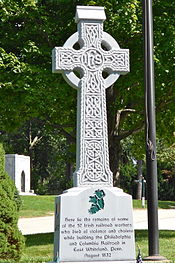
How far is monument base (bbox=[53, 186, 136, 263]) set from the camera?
795cm

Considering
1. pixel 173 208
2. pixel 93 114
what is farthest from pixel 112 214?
pixel 173 208

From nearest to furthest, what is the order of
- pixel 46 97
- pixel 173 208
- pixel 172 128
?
pixel 46 97 < pixel 172 128 < pixel 173 208

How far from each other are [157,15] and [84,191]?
8457 millimetres

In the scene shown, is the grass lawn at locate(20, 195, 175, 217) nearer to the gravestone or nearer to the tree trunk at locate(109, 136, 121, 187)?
the tree trunk at locate(109, 136, 121, 187)

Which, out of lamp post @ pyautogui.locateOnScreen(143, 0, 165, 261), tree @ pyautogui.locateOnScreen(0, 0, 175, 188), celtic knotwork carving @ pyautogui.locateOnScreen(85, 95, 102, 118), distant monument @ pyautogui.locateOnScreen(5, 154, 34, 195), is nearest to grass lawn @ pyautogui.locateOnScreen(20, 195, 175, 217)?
distant monument @ pyautogui.locateOnScreen(5, 154, 34, 195)

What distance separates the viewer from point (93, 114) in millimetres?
8523

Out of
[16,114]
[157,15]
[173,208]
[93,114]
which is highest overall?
[157,15]

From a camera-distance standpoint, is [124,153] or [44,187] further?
[44,187]

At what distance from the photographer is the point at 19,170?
139 feet

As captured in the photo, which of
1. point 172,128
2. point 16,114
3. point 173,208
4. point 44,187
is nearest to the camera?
point 16,114

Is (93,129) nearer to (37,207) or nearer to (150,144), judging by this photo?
(150,144)

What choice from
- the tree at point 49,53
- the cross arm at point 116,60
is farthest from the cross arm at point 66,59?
the tree at point 49,53

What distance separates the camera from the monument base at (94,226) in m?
7.95

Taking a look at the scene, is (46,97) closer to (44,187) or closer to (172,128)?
(172,128)
